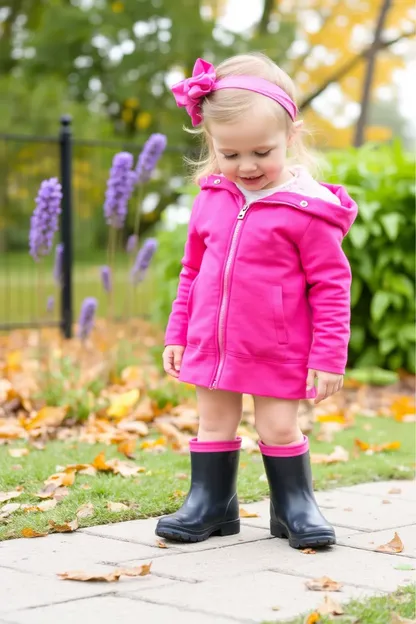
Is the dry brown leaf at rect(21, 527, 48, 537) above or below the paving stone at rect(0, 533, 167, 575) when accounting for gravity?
above

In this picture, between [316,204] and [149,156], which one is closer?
[316,204]

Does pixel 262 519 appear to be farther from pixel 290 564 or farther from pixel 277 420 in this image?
pixel 290 564

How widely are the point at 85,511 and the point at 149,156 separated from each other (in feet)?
8.54

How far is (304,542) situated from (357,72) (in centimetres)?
1641

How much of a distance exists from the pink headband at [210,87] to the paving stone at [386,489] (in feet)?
4.99

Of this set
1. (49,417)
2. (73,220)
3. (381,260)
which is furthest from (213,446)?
(73,220)

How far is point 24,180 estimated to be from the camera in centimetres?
1323

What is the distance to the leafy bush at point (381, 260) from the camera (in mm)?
6746

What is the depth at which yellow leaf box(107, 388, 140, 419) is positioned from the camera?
4.98 meters

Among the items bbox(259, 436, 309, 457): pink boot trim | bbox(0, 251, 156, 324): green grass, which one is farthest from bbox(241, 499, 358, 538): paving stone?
bbox(0, 251, 156, 324): green grass

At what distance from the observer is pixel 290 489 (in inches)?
120

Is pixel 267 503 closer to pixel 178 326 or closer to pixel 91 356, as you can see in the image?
pixel 178 326

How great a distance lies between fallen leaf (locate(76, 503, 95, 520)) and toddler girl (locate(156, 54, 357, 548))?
0.31 metres

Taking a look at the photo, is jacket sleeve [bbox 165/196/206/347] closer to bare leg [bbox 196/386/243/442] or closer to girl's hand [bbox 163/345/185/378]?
girl's hand [bbox 163/345/185/378]
